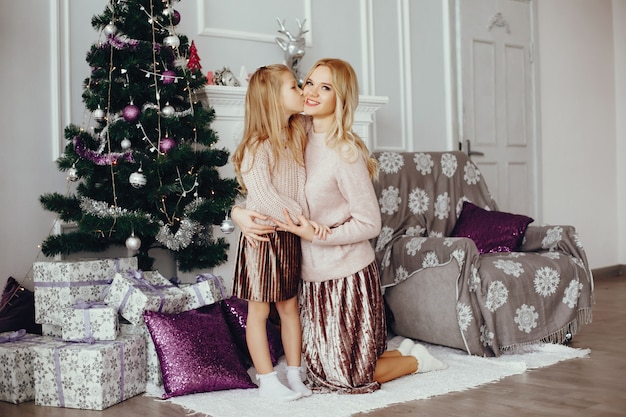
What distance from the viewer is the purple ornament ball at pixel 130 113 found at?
10.0ft

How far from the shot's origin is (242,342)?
3094mm

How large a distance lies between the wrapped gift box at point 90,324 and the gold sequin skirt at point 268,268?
48 centimetres

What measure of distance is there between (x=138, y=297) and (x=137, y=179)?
49 cm

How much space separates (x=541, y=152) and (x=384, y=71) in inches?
65.8

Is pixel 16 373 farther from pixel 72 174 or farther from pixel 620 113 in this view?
pixel 620 113

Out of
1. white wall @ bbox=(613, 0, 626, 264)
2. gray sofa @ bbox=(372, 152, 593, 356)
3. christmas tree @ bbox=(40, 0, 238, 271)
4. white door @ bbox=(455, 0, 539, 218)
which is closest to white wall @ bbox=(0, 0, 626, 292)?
white wall @ bbox=(613, 0, 626, 264)

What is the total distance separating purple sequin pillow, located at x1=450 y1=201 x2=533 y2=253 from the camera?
3.65 m

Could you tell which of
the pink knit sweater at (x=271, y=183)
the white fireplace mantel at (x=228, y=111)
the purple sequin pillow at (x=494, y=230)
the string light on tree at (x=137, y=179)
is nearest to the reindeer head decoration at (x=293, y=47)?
the white fireplace mantel at (x=228, y=111)

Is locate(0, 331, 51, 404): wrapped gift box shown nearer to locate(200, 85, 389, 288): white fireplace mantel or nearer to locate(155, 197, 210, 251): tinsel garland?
locate(155, 197, 210, 251): tinsel garland

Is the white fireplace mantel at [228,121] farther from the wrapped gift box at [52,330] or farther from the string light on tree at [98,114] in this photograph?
the wrapped gift box at [52,330]

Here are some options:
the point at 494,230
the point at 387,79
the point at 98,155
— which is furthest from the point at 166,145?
the point at 387,79

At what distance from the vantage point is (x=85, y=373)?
101 inches

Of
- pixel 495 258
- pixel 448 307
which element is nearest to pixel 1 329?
pixel 448 307

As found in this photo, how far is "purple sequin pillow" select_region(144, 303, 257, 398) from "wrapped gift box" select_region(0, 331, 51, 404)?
44 cm
